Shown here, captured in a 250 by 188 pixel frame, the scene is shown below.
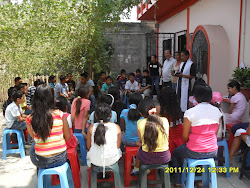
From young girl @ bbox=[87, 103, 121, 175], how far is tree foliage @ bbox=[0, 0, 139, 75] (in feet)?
10.6

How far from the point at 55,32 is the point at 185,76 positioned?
13.3ft

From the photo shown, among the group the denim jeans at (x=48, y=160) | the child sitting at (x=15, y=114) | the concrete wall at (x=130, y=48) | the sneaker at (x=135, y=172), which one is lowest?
the sneaker at (x=135, y=172)

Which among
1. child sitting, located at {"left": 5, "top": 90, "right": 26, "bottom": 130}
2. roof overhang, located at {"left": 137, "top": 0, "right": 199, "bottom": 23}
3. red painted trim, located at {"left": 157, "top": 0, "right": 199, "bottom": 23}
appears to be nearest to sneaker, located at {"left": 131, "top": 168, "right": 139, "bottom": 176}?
child sitting, located at {"left": 5, "top": 90, "right": 26, "bottom": 130}

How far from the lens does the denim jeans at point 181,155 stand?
2850 millimetres

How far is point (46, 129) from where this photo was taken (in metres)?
2.61

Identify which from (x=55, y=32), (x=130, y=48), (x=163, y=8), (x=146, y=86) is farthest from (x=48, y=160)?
(x=130, y=48)

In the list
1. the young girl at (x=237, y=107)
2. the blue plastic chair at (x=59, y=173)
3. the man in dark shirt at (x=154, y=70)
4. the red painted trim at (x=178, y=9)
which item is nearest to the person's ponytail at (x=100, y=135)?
the blue plastic chair at (x=59, y=173)

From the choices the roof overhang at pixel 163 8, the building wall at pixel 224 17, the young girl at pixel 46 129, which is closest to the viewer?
the young girl at pixel 46 129

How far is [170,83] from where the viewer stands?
735cm

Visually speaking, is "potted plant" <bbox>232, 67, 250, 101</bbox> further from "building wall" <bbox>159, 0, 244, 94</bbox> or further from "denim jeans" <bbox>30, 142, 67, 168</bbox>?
"denim jeans" <bbox>30, 142, 67, 168</bbox>

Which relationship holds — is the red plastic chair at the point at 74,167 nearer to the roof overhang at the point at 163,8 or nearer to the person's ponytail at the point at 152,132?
the person's ponytail at the point at 152,132

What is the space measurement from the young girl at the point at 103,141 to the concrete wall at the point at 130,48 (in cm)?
915

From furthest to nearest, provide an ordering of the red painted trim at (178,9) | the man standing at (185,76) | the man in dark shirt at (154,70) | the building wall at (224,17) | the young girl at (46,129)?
the man in dark shirt at (154,70) < the red painted trim at (178,9) < the man standing at (185,76) < the building wall at (224,17) < the young girl at (46,129)
